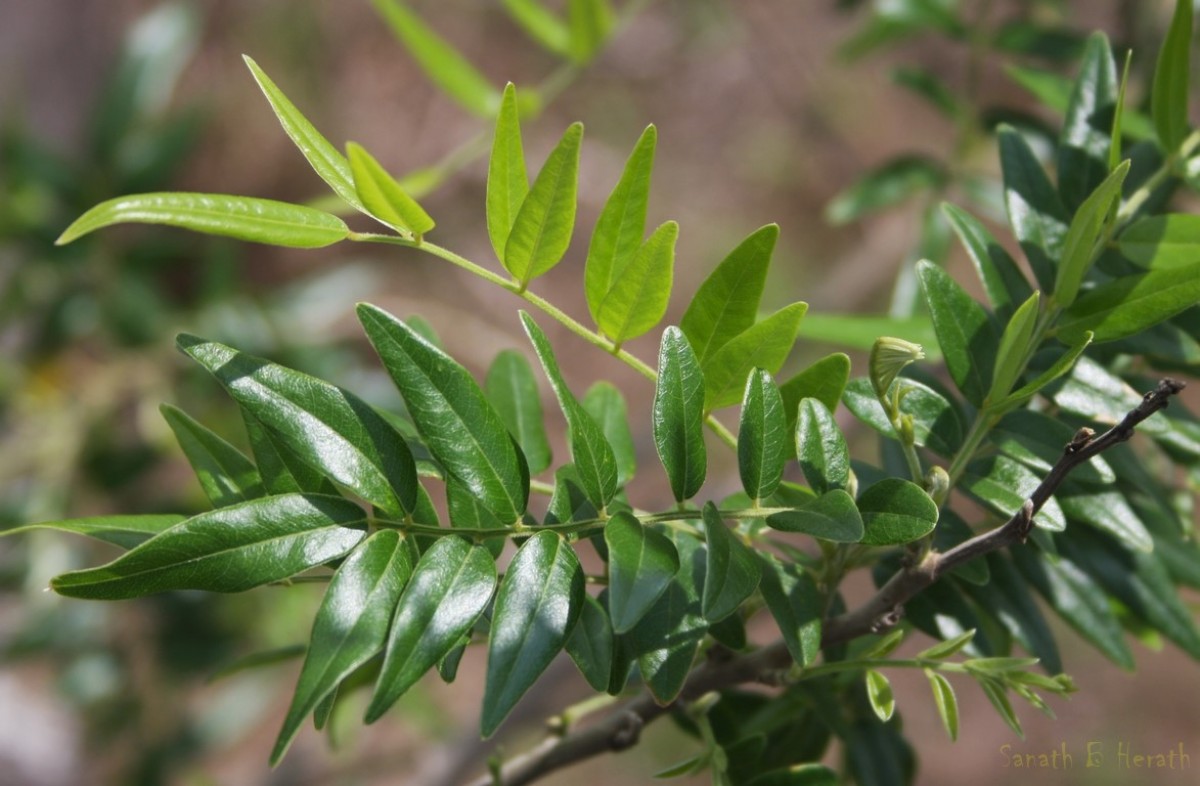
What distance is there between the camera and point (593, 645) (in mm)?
400

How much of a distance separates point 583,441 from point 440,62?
565mm

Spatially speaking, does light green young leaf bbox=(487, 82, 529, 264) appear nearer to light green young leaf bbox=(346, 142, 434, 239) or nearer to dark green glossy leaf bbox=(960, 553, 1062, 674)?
light green young leaf bbox=(346, 142, 434, 239)

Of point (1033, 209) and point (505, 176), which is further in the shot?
point (1033, 209)

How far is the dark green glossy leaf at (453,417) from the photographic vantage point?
15.0 inches

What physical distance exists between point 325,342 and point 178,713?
0.51 meters

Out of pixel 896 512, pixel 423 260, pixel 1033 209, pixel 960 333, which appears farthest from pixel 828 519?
pixel 423 260

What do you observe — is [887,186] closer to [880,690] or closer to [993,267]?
[993,267]

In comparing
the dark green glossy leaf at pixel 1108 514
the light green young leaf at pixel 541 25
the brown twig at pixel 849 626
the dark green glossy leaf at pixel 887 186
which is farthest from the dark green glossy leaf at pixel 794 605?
the light green young leaf at pixel 541 25

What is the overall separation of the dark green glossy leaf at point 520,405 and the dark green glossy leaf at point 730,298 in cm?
11

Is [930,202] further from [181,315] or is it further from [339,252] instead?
[339,252]

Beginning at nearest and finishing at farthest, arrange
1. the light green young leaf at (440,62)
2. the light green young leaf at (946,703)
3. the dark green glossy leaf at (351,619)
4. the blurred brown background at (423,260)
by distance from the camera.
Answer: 1. the dark green glossy leaf at (351,619)
2. the light green young leaf at (946,703)
3. the light green young leaf at (440,62)
4. the blurred brown background at (423,260)

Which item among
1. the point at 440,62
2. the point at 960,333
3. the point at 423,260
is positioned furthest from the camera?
the point at 423,260

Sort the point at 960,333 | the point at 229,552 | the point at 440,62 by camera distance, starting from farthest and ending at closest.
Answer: the point at 440,62
the point at 960,333
the point at 229,552

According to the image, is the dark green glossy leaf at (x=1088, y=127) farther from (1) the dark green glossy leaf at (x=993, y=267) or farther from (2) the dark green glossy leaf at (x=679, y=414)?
(2) the dark green glossy leaf at (x=679, y=414)
